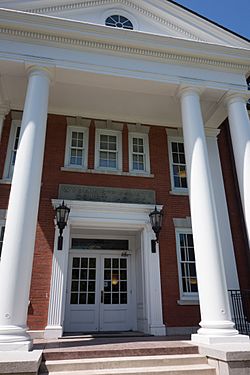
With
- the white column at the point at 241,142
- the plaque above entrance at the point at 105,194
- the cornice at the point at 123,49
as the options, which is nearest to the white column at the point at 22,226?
the cornice at the point at 123,49

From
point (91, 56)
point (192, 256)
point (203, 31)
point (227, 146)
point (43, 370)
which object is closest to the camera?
point (43, 370)

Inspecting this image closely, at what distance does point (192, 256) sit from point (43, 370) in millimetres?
5406

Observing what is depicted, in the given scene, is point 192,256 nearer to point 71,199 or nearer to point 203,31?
point 71,199

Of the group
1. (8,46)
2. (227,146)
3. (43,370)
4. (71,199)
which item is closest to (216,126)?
(227,146)

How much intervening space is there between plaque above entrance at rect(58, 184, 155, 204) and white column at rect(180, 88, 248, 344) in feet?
8.35

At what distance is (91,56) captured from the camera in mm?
7426

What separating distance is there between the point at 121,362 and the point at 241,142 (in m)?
5.48

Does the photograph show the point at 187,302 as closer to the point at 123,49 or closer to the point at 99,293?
the point at 99,293

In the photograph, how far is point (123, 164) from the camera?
375 inches

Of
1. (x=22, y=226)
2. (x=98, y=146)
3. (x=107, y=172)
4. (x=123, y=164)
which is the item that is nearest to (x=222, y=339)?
(x=22, y=226)

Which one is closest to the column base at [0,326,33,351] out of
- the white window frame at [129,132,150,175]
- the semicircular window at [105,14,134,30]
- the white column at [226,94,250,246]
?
the white column at [226,94,250,246]

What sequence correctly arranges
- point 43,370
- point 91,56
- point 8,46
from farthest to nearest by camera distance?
point 91,56, point 8,46, point 43,370

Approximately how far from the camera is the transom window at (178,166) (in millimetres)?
9711

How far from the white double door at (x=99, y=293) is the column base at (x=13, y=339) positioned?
12.4 ft
